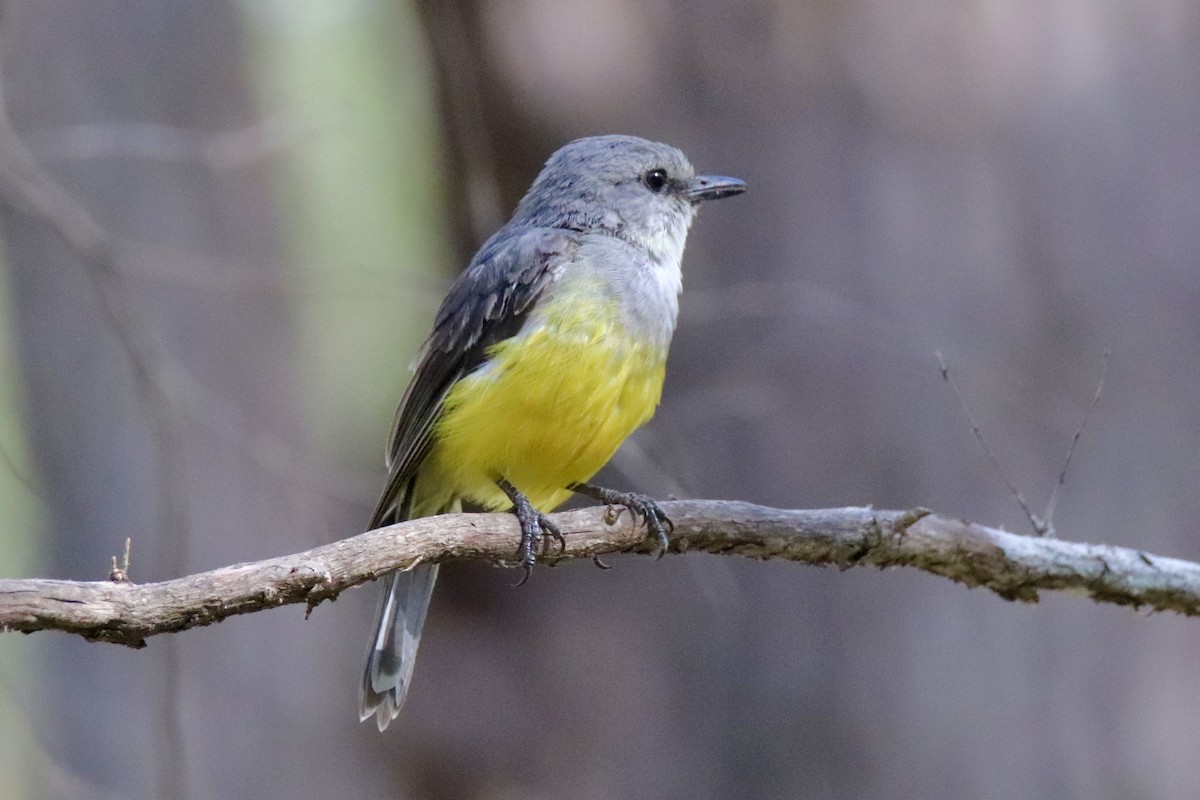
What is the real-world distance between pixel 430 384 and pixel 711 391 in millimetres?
1368

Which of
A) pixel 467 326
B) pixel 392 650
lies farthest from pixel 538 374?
pixel 392 650

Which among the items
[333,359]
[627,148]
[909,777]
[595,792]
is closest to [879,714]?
[909,777]

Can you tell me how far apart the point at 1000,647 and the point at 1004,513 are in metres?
0.53

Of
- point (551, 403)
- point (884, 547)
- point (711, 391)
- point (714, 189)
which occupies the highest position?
point (714, 189)

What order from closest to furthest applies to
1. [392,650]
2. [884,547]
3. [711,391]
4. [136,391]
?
[884,547] → [392,650] → [136,391] → [711,391]

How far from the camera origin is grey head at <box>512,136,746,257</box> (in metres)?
4.67

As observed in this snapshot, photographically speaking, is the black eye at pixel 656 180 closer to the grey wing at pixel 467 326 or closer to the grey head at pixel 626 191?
the grey head at pixel 626 191

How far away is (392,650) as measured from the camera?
415 cm

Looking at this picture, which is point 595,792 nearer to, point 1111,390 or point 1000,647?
point 1000,647

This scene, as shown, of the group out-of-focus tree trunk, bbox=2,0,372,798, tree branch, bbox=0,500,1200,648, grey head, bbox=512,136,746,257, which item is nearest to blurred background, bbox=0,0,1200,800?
out-of-focus tree trunk, bbox=2,0,372,798

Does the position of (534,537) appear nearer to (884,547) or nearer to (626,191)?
(884,547)

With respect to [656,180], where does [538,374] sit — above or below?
below

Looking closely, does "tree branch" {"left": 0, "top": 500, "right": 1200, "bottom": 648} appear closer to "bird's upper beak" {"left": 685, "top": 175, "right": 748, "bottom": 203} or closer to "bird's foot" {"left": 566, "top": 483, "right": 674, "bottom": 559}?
"bird's foot" {"left": 566, "top": 483, "right": 674, "bottom": 559}

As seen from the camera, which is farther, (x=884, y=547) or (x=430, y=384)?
(x=430, y=384)
